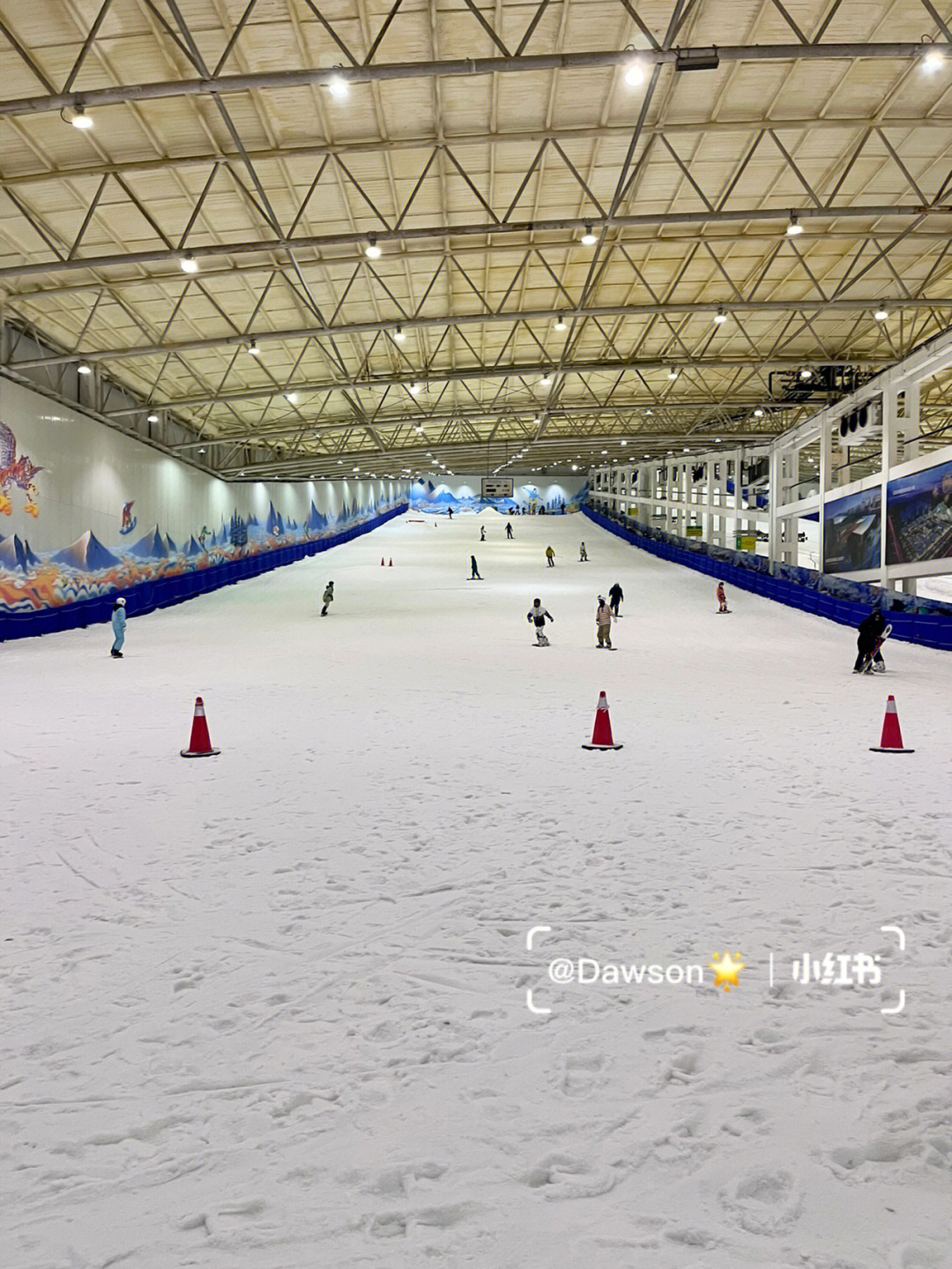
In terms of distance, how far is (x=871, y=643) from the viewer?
18.2 m

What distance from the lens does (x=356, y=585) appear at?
42094 millimetres

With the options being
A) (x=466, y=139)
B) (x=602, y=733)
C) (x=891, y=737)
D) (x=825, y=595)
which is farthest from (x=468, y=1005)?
(x=825, y=595)

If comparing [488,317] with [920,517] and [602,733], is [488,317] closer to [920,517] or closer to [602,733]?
[920,517]

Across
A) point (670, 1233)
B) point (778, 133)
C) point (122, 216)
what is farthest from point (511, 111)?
point (670, 1233)

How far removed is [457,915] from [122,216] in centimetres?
1813

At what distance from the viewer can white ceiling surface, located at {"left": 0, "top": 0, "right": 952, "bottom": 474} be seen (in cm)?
1384

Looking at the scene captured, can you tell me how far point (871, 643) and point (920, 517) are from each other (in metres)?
10.4

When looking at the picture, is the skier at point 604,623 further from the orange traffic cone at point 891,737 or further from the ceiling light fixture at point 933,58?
the ceiling light fixture at point 933,58

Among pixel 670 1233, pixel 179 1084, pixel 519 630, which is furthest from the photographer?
pixel 519 630

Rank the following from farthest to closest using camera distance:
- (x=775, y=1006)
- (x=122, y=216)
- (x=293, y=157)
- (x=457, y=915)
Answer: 1. (x=122, y=216)
2. (x=293, y=157)
3. (x=457, y=915)
4. (x=775, y=1006)

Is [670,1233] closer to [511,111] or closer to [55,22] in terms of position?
[55,22]

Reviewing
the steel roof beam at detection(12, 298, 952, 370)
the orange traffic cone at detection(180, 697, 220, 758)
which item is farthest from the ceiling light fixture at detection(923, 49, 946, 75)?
the orange traffic cone at detection(180, 697, 220, 758)

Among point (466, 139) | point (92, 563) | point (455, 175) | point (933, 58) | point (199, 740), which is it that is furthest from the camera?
point (92, 563)

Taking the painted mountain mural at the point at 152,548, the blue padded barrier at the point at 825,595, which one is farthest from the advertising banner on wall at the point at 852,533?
the painted mountain mural at the point at 152,548
